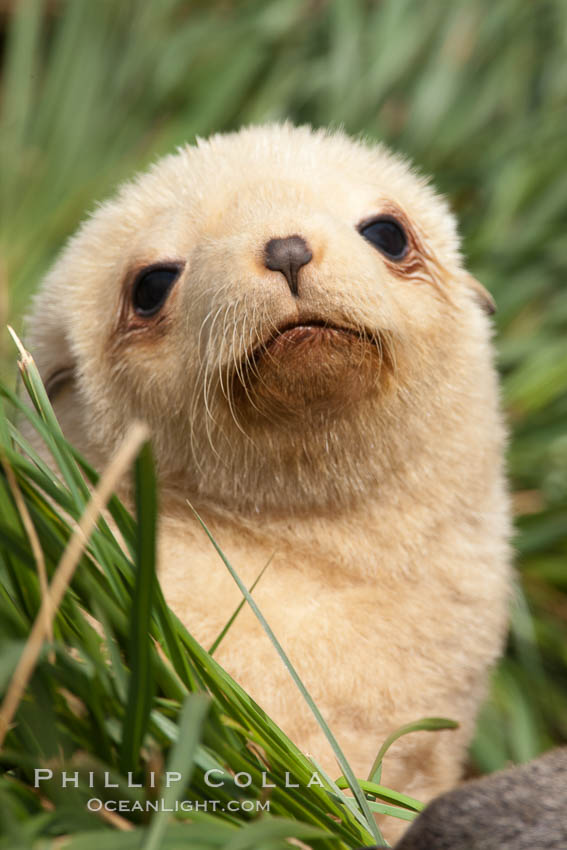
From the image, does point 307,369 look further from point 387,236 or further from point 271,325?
point 387,236

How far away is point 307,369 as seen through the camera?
5.70 ft

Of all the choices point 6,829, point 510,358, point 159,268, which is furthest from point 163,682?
point 510,358

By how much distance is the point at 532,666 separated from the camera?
3.57 meters

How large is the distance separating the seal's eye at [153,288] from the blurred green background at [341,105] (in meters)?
2.22

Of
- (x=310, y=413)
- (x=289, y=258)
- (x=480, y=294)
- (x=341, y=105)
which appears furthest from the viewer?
(x=341, y=105)

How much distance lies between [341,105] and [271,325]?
331 cm

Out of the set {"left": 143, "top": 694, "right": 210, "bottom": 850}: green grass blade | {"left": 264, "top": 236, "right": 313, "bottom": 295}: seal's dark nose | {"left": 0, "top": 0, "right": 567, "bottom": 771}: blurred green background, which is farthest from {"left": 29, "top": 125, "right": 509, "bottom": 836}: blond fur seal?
{"left": 0, "top": 0, "right": 567, "bottom": 771}: blurred green background

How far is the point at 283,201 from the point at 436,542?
0.75 meters

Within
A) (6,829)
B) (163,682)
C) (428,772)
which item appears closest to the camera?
(6,829)

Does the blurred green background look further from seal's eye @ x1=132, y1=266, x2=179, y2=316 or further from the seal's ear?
seal's eye @ x1=132, y1=266, x2=179, y2=316

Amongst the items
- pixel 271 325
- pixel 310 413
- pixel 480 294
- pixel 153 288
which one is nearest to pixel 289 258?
pixel 271 325

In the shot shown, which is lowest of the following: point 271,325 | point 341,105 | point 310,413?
point 310,413

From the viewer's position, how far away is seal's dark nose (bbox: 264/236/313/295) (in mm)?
1705

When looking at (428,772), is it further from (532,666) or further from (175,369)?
(532,666)
